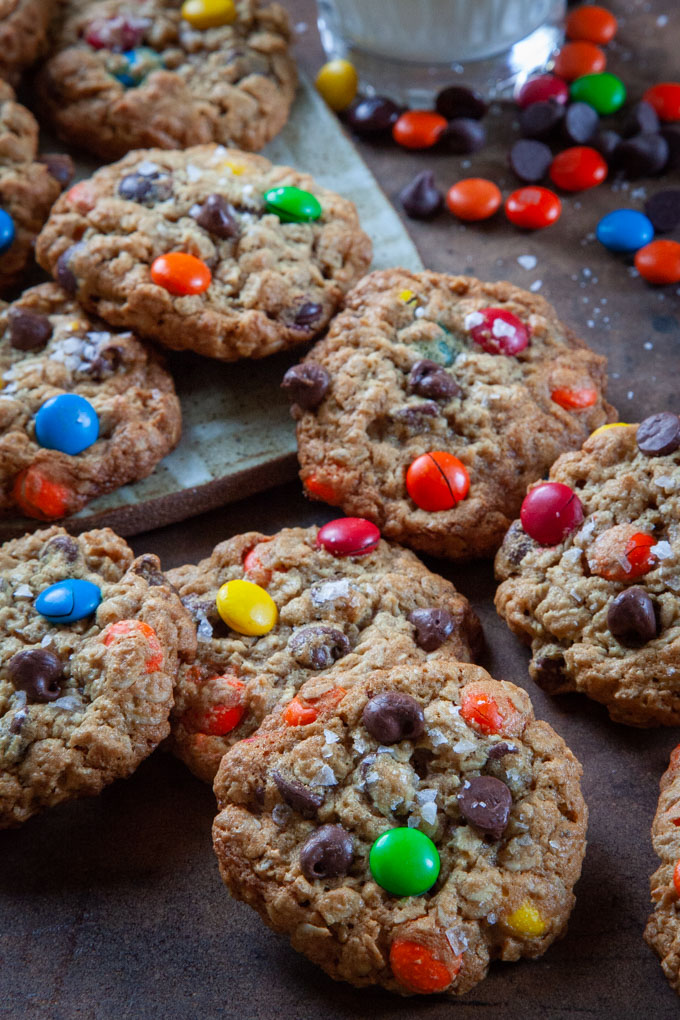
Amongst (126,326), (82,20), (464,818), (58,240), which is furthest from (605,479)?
(82,20)

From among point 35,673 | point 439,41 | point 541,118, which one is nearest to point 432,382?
point 35,673

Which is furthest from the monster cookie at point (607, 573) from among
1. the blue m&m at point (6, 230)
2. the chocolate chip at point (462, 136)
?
the blue m&m at point (6, 230)

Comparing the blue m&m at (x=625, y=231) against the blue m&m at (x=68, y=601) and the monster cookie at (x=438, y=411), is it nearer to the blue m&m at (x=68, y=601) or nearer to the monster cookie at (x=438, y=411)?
the monster cookie at (x=438, y=411)

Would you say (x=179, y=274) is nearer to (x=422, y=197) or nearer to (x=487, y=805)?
Answer: (x=422, y=197)

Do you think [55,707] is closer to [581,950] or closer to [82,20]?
[581,950]

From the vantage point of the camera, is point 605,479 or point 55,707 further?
point 605,479

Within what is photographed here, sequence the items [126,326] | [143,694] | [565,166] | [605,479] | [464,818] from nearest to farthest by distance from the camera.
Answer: [464,818] < [143,694] < [605,479] < [126,326] < [565,166]
